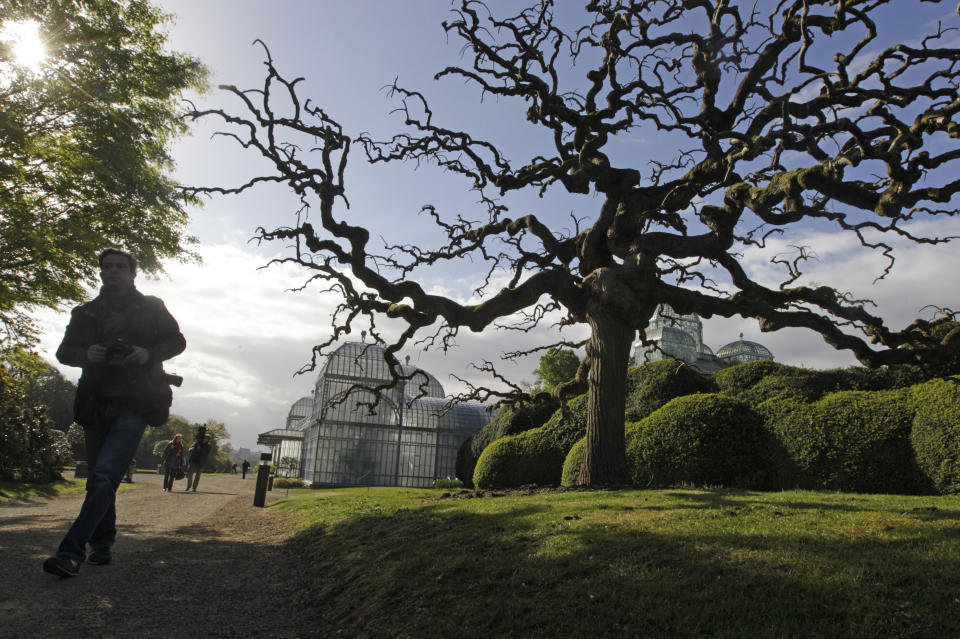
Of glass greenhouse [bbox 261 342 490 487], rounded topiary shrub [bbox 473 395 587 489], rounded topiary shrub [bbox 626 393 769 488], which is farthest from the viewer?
glass greenhouse [bbox 261 342 490 487]

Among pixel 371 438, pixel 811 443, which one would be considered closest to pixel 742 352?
pixel 371 438

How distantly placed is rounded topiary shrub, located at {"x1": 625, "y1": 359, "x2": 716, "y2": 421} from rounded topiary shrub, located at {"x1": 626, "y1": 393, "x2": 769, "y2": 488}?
2218mm

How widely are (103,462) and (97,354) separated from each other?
76cm

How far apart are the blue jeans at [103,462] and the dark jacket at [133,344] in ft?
0.28

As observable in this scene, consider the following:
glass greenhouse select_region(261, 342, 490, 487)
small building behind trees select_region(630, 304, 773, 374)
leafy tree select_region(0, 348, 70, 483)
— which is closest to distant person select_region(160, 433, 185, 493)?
leafy tree select_region(0, 348, 70, 483)

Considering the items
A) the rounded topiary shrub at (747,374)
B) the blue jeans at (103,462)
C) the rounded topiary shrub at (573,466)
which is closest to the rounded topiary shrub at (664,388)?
the rounded topiary shrub at (747,374)

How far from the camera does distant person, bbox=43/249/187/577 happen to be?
3.57 m

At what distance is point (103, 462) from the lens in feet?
12.0

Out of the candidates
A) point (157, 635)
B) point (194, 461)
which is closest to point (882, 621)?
point (157, 635)

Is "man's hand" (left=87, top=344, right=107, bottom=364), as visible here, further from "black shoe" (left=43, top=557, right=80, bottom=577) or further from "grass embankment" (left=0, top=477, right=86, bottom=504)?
"grass embankment" (left=0, top=477, right=86, bottom=504)

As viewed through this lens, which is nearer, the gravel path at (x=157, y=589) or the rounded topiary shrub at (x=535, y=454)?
the gravel path at (x=157, y=589)

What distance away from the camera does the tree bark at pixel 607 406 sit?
891 centimetres

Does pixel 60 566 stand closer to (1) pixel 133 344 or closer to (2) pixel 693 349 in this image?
(1) pixel 133 344

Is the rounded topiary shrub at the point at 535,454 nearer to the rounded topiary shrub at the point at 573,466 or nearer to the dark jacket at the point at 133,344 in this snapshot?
the rounded topiary shrub at the point at 573,466
